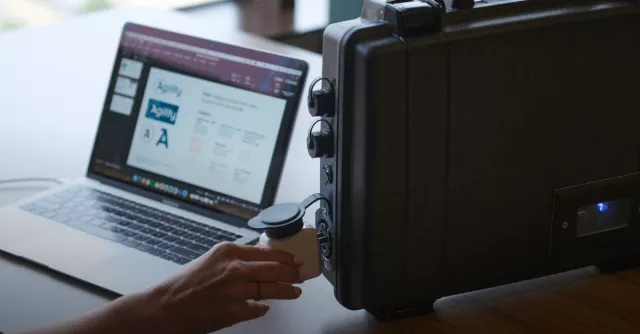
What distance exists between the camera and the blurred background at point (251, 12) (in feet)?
10.8

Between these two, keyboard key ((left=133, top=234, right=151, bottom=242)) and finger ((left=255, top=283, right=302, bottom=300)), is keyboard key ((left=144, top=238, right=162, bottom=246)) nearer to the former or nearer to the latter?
keyboard key ((left=133, top=234, right=151, bottom=242))

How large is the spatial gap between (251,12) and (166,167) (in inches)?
80.6

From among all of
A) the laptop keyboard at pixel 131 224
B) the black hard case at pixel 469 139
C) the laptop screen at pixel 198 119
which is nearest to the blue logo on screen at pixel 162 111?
the laptop screen at pixel 198 119

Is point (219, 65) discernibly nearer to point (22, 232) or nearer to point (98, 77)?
point (22, 232)

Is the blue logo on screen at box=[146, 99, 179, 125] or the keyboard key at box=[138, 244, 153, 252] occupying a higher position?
the blue logo on screen at box=[146, 99, 179, 125]

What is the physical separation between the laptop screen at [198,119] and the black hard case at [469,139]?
0.79ft

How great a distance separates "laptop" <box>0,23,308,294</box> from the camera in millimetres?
1430

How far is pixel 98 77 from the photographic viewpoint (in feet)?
7.09

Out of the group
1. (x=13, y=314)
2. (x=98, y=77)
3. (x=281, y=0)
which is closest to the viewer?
(x=13, y=314)

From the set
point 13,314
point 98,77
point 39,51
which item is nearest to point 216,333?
point 13,314

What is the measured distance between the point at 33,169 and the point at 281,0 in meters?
1.90

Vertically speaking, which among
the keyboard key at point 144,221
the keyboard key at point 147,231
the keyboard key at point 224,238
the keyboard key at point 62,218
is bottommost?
the keyboard key at point 62,218

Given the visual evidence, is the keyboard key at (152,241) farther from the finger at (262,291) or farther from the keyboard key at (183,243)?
the finger at (262,291)

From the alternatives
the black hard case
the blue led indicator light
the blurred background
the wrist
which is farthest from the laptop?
the blurred background
